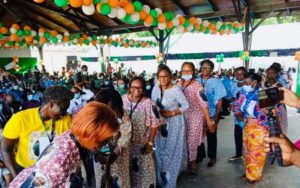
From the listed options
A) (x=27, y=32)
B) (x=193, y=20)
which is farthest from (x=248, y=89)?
(x=27, y=32)

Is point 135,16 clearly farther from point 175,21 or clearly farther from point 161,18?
point 175,21

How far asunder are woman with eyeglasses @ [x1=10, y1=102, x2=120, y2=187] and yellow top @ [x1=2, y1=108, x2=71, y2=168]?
50 cm

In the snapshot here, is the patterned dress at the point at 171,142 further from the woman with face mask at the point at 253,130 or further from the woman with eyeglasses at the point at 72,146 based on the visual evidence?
the woman with eyeglasses at the point at 72,146

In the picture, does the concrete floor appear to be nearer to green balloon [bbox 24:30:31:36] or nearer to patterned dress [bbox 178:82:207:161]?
patterned dress [bbox 178:82:207:161]

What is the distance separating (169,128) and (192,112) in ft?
1.69

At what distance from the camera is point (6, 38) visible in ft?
28.9

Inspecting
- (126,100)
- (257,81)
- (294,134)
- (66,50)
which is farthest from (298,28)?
(66,50)

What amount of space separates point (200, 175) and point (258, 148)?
86 centimetres

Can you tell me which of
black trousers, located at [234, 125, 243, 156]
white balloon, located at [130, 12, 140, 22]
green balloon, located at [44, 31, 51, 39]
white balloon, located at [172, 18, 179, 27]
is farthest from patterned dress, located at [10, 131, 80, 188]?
green balloon, located at [44, 31, 51, 39]

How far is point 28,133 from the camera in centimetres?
175

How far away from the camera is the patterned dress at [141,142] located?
8.34 feet

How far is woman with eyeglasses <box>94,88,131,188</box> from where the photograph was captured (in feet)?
6.57

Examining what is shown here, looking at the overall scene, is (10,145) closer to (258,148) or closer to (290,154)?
(290,154)

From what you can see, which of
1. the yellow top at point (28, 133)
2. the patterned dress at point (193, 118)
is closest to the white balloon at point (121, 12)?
the patterned dress at point (193, 118)
